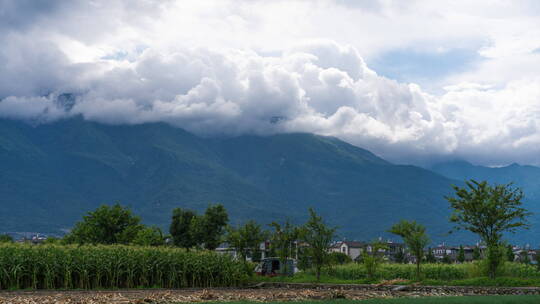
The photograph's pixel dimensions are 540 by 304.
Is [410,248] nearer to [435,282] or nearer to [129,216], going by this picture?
[435,282]

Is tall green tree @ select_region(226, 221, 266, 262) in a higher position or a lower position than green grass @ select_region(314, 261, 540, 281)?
higher

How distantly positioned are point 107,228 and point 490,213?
37.1 meters

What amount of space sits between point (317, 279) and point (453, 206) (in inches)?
424

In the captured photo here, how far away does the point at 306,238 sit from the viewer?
46.4 meters

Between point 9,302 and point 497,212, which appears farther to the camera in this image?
point 497,212

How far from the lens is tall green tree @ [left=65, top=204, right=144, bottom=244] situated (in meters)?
59.8

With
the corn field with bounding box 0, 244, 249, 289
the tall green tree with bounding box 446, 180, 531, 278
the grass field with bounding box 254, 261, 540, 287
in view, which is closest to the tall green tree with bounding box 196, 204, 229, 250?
the grass field with bounding box 254, 261, 540, 287

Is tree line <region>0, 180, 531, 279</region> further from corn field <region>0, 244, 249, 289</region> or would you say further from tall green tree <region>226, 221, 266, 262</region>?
corn field <region>0, 244, 249, 289</region>

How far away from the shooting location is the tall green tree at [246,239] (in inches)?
2208

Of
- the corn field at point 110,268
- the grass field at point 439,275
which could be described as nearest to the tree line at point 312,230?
the grass field at point 439,275

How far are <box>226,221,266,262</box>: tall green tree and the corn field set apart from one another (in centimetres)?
1293

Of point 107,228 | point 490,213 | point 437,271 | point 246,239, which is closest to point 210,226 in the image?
point 107,228

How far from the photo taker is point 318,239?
45688mm

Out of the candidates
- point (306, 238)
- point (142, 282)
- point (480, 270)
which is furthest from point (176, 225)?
point (480, 270)
